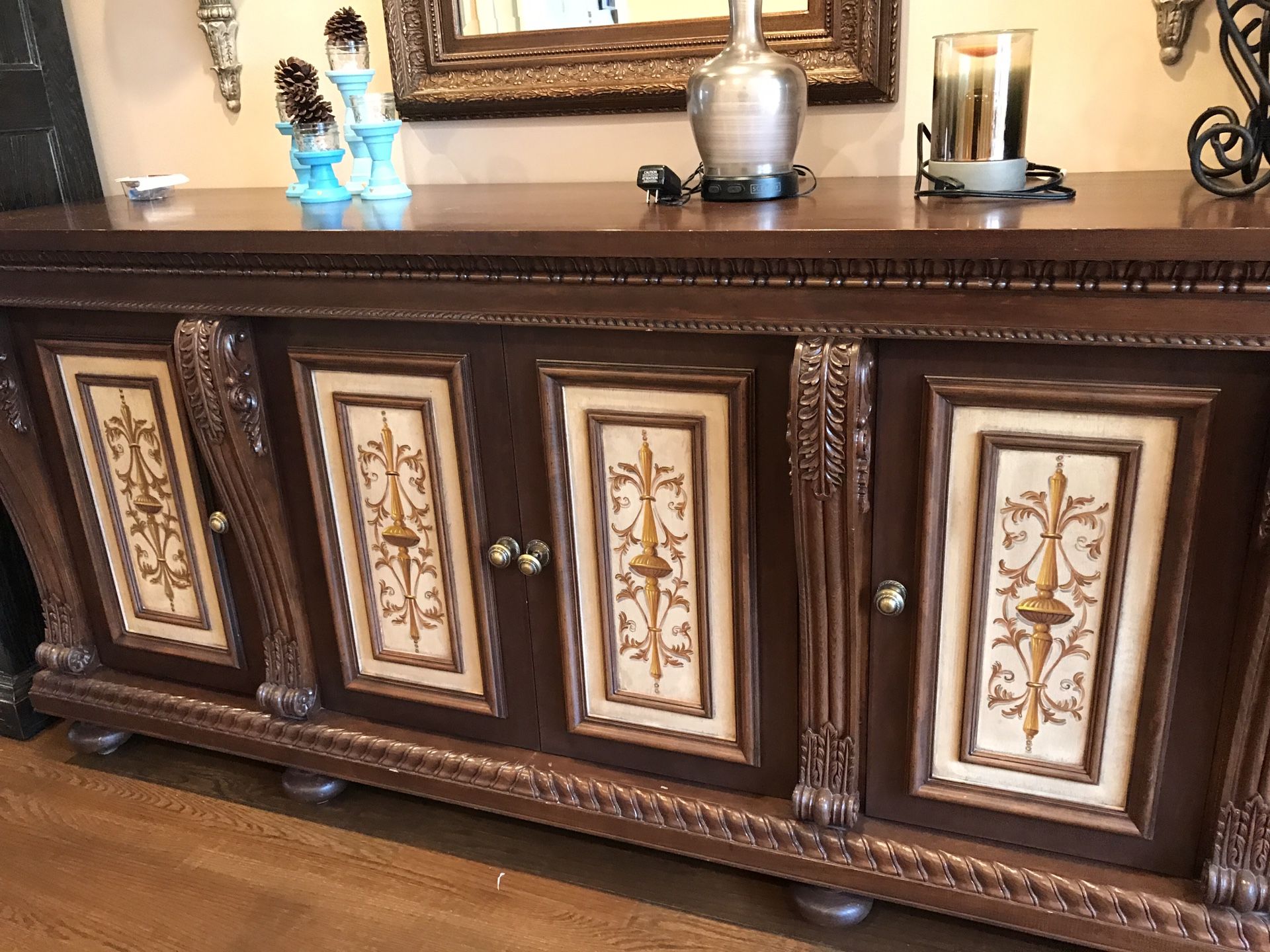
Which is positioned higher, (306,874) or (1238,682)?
(1238,682)

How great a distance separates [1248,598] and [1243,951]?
0.41 m

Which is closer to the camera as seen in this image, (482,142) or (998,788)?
(998,788)

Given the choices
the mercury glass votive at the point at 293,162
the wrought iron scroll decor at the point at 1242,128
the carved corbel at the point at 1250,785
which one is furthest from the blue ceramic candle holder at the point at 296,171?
the carved corbel at the point at 1250,785

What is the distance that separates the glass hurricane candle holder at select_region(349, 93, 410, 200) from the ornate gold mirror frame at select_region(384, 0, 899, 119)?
0.17m

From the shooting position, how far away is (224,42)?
68.5 inches

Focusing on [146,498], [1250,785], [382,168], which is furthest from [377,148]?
[1250,785]

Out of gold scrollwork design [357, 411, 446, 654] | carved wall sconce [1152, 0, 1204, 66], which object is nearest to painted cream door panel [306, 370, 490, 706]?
gold scrollwork design [357, 411, 446, 654]

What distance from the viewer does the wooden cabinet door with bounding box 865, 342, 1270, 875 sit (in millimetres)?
985

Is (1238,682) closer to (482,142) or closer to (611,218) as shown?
(611,218)

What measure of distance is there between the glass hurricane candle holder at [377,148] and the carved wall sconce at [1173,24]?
3.39 feet

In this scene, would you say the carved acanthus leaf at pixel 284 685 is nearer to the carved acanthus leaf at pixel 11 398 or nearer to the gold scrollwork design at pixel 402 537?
the gold scrollwork design at pixel 402 537

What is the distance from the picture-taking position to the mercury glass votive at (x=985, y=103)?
114 centimetres

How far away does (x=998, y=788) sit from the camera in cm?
118

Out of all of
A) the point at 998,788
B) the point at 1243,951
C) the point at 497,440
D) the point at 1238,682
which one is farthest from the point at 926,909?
the point at 497,440
